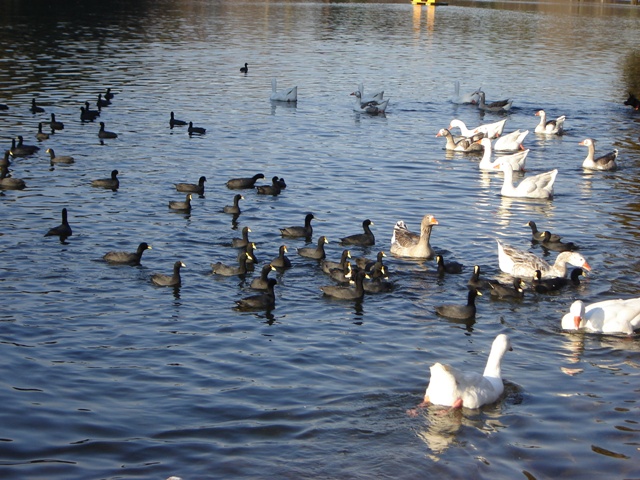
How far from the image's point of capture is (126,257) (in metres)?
19.5

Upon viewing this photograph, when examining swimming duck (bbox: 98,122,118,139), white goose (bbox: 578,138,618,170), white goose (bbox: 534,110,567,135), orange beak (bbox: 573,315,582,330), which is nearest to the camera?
orange beak (bbox: 573,315,582,330)

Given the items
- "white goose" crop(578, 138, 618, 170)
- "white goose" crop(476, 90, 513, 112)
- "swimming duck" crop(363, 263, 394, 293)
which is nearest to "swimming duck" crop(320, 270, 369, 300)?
"swimming duck" crop(363, 263, 394, 293)

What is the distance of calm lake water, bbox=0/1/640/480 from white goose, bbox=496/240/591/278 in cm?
57

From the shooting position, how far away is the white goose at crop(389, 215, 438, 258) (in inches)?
814

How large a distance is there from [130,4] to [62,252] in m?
76.4

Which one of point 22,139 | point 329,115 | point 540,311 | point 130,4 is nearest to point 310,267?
point 540,311

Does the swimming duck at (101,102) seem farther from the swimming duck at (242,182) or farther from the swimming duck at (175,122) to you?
the swimming duck at (242,182)

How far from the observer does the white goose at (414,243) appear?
814 inches

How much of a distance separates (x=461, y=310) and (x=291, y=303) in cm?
312

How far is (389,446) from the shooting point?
12453 millimetres

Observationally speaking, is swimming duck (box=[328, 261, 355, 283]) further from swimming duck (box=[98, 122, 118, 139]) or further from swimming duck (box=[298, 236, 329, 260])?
swimming duck (box=[98, 122, 118, 139])

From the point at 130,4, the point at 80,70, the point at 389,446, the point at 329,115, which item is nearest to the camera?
the point at 389,446

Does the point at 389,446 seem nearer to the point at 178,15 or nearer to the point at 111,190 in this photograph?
the point at 111,190

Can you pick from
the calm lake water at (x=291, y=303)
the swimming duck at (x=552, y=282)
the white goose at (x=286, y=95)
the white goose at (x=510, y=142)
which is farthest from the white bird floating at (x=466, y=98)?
the swimming duck at (x=552, y=282)
